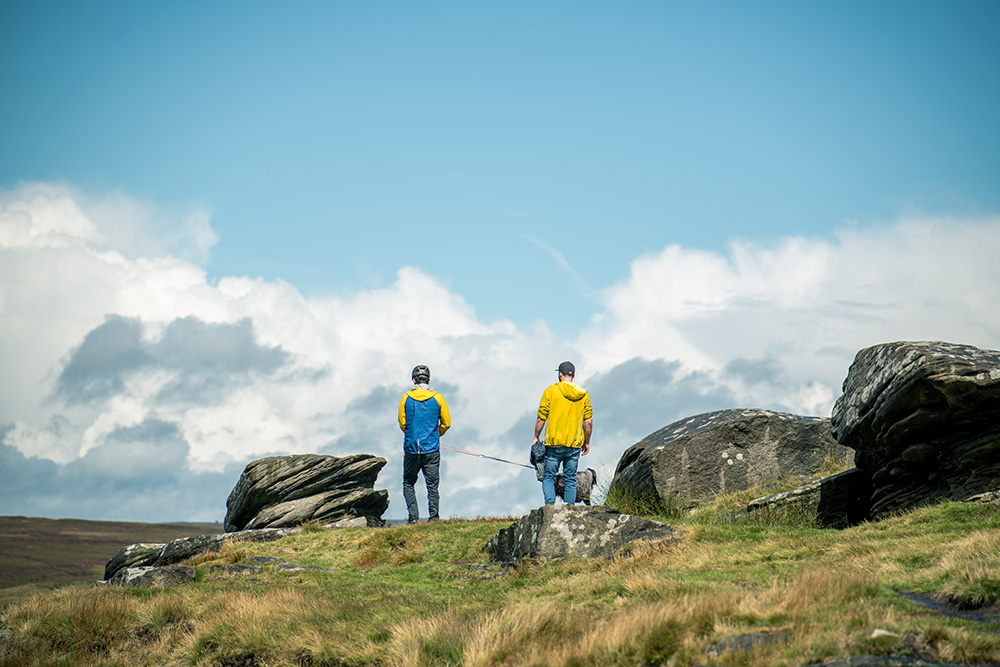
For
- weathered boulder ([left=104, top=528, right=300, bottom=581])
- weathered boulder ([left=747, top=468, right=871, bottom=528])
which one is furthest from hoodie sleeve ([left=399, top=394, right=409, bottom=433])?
weathered boulder ([left=747, top=468, right=871, bottom=528])

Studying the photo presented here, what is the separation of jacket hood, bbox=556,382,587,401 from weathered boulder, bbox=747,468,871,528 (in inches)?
167

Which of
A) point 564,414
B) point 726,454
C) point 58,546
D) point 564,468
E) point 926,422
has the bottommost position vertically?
point 58,546

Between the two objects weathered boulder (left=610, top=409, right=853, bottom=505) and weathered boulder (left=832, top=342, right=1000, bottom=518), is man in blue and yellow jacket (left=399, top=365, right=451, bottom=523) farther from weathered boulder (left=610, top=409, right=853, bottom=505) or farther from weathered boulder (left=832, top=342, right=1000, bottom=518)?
weathered boulder (left=832, top=342, right=1000, bottom=518)

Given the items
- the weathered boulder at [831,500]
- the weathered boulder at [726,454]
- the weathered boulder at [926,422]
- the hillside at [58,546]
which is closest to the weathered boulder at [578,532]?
the weathered boulder at [831,500]

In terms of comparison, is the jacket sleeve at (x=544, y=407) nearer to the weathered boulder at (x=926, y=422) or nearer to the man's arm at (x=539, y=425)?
the man's arm at (x=539, y=425)

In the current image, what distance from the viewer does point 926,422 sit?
14.2 meters

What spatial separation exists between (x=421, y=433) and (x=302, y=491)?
6657mm

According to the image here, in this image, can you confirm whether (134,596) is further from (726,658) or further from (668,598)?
(726,658)

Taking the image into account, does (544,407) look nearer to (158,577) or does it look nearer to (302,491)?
(158,577)

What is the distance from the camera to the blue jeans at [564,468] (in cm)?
1628

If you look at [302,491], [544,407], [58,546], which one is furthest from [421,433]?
[58,546]

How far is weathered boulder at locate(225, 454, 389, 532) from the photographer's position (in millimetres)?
Result: 23531

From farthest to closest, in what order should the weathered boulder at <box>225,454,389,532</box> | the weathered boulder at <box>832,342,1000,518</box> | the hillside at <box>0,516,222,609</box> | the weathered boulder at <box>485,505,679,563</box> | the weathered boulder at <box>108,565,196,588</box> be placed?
1. the hillside at <box>0,516,222,609</box>
2. the weathered boulder at <box>225,454,389,532</box>
3. the weathered boulder at <box>108,565,196,588</box>
4. the weathered boulder at <box>832,342,1000,518</box>
5. the weathered boulder at <box>485,505,679,563</box>

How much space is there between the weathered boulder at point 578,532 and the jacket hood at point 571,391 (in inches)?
114
